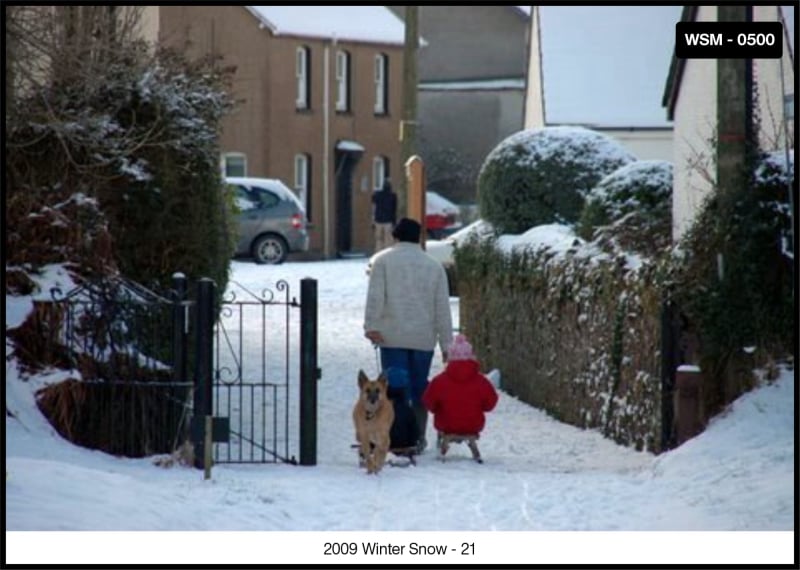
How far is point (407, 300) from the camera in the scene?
1320 centimetres

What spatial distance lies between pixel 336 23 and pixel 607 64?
12.6 metres

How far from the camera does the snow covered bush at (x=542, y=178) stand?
20.2m

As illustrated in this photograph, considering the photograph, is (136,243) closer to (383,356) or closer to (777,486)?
(383,356)

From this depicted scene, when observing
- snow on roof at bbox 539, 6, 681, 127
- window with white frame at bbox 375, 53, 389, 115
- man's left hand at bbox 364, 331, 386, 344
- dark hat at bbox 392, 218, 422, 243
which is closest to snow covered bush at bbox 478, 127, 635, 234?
dark hat at bbox 392, 218, 422, 243

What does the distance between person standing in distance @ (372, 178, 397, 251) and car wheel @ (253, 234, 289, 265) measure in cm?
189

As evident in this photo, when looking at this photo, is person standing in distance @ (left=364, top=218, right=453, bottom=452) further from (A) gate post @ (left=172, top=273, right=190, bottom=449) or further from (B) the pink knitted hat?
(A) gate post @ (left=172, top=273, right=190, bottom=449)

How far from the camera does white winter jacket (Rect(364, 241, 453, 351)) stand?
13.2 meters

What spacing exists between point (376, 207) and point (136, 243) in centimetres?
2090

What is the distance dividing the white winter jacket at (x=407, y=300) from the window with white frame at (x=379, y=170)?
110ft

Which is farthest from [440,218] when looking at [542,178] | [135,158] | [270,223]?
[135,158]

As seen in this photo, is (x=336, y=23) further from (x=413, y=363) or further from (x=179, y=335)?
(x=179, y=335)

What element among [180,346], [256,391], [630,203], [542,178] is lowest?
[256,391]

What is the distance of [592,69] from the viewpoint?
33000mm

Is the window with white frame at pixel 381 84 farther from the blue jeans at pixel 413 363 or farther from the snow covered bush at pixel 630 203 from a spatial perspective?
the blue jeans at pixel 413 363
